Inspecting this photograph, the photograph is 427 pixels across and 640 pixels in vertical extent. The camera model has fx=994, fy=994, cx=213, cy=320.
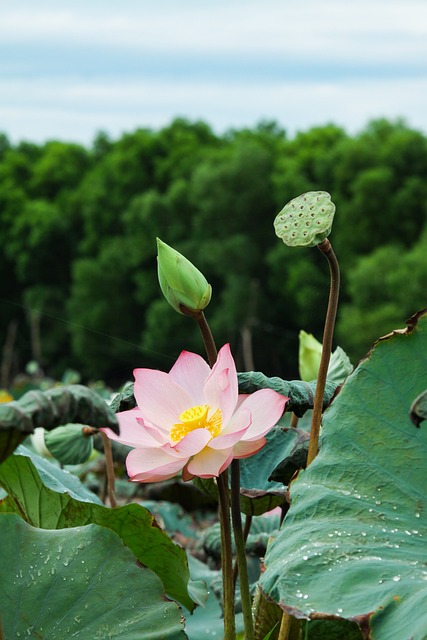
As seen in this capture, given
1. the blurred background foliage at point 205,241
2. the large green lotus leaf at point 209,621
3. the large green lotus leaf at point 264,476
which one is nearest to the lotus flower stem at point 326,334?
the large green lotus leaf at point 264,476

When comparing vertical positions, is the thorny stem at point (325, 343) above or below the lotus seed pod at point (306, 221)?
below

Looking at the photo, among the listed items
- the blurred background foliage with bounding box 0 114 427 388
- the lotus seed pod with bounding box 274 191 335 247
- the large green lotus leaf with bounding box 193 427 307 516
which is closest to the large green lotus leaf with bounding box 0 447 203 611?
the large green lotus leaf with bounding box 193 427 307 516

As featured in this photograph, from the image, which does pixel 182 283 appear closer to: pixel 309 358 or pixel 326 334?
pixel 326 334

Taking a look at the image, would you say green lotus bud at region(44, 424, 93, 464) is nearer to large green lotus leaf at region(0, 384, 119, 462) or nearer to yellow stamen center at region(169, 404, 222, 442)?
yellow stamen center at region(169, 404, 222, 442)

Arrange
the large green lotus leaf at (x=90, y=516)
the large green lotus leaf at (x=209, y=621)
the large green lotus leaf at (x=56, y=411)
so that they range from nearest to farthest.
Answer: the large green lotus leaf at (x=56, y=411) < the large green lotus leaf at (x=90, y=516) < the large green lotus leaf at (x=209, y=621)

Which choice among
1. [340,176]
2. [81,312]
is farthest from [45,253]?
[340,176]

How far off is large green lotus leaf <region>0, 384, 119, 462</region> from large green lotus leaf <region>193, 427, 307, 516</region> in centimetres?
27

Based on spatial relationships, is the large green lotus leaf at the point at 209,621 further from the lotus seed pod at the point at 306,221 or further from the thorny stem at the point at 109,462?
the lotus seed pod at the point at 306,221

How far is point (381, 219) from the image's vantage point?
22.0 m

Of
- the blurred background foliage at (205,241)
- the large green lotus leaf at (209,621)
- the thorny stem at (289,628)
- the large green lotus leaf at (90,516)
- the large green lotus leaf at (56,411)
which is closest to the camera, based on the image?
the large green lotus leaf at (56,411)

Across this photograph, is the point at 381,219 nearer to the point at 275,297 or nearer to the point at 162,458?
the point at 275,297

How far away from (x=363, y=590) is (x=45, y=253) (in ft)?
88.0

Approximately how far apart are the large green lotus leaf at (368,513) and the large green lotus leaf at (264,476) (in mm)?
153

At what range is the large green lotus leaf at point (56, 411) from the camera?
40 cm
